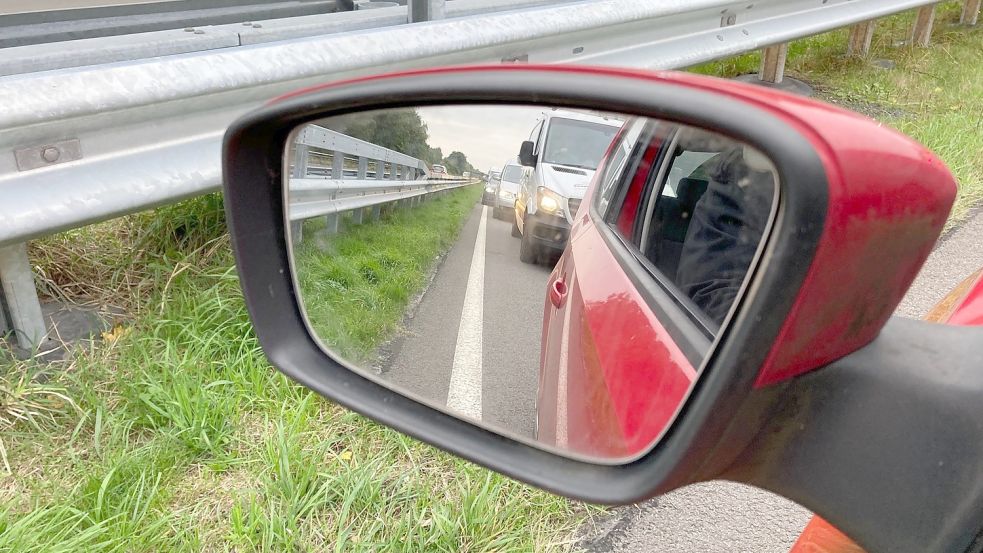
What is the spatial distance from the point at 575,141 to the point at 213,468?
5.99ft

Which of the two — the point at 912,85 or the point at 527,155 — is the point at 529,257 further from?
the point at 912,85

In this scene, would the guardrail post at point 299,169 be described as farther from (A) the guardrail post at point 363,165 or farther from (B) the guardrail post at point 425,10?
(B) the guardrail post at point 425,10

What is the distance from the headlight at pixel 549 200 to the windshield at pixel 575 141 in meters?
0.05

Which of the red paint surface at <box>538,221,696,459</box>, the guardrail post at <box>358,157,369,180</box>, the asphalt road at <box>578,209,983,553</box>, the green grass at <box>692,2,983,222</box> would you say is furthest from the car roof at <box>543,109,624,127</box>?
the green grass at <box>692,2,983,222</box>

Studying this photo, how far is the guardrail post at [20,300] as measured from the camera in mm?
2449

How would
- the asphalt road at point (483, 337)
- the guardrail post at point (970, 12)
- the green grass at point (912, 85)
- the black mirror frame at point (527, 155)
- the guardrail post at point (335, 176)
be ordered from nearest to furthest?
the black mirror frame at point (527, 155)
the asphalt road at point (483, 337)
the guardrail post at point (335, 176)
the green grass at point (912, 85)
the guardrail post at point (970, 12)

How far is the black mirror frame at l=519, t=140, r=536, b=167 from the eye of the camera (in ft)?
3.32

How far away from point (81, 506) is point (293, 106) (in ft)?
5.33

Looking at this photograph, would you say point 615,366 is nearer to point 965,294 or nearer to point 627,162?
point 627,162

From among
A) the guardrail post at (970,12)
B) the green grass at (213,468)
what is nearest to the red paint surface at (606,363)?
the green grass at (213,468)

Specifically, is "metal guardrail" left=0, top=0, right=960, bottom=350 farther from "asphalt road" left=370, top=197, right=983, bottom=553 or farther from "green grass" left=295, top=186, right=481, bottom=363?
"asphalt road" left=370, top=197, right=983, bottom=553

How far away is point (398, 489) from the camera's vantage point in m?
2.29

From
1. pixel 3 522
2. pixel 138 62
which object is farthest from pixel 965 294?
pixel 3 522

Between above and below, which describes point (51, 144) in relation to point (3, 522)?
above
